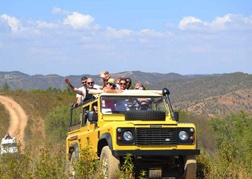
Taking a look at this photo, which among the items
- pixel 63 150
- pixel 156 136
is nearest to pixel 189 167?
pixel 156 136

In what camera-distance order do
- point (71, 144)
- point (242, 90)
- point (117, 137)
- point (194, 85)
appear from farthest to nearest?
1. point (194, 85)
2. point (242, 90)
3. point (71, 144)
4. point (117, 137)

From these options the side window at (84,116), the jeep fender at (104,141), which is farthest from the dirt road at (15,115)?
the jeep fender at (104,141)

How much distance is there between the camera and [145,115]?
9852 millimetres

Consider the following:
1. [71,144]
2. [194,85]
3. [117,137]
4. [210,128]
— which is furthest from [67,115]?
[194,85]

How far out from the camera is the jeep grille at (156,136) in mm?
9250

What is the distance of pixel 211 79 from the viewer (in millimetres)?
123688

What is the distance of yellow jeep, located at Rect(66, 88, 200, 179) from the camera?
30.1 ft

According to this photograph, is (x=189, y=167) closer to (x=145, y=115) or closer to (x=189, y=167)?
(x=189, y=167)

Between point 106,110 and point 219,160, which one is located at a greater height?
point 106,110

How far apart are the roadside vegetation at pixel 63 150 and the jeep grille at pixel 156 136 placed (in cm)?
46

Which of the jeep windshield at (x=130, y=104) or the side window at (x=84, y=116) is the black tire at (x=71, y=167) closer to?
the side window at (x=84, y=116)

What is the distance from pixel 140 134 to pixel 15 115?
42.8 metres

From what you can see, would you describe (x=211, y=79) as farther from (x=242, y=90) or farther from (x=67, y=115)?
(x=67, y=115)

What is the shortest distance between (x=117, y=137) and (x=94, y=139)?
3.50ft
